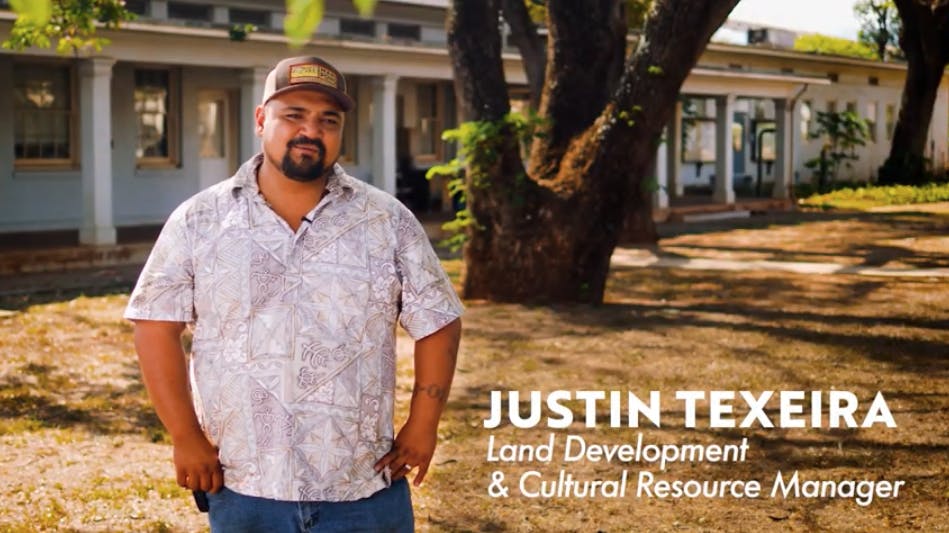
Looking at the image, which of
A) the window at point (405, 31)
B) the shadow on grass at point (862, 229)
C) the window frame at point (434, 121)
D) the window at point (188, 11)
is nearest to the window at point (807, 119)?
the shadow on grass at point (862, 229)

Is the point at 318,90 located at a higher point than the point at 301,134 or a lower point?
higher

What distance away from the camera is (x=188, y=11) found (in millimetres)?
22031

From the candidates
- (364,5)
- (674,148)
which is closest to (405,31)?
(674,148)

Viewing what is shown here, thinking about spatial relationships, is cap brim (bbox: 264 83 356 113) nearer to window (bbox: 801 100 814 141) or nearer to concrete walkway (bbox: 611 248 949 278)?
concrete walkway (bbox: 611 248 949 278)

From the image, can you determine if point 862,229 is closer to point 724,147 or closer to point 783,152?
point 724,147

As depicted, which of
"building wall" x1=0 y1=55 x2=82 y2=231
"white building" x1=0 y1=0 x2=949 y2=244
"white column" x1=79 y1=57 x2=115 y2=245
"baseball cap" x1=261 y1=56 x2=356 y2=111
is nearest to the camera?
"baseball cap" x1=261 y1=56 x2=356 y2=111

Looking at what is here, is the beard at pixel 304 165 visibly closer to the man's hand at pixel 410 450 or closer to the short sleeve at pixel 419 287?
the short sleeve at pixel 419 287

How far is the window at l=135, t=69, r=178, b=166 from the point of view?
20.6 m

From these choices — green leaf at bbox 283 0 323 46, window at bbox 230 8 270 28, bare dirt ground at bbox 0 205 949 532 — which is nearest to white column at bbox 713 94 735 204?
window at bbox 230 8 270 28

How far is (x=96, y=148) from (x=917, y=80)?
25099mm

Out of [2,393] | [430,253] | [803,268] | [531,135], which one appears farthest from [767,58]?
[430,253]

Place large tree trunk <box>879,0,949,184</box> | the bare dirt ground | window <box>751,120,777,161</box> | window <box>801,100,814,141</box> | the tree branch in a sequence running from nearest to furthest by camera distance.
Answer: the bare dirt ground < the tree branch < large tree trunk <box>879,0,949,184</box> < window <box>751,120,777,161</box> < window <box>801,100,814,141</box>

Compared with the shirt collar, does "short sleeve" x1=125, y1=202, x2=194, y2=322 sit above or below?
below

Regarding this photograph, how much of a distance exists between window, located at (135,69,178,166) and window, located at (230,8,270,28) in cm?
251
